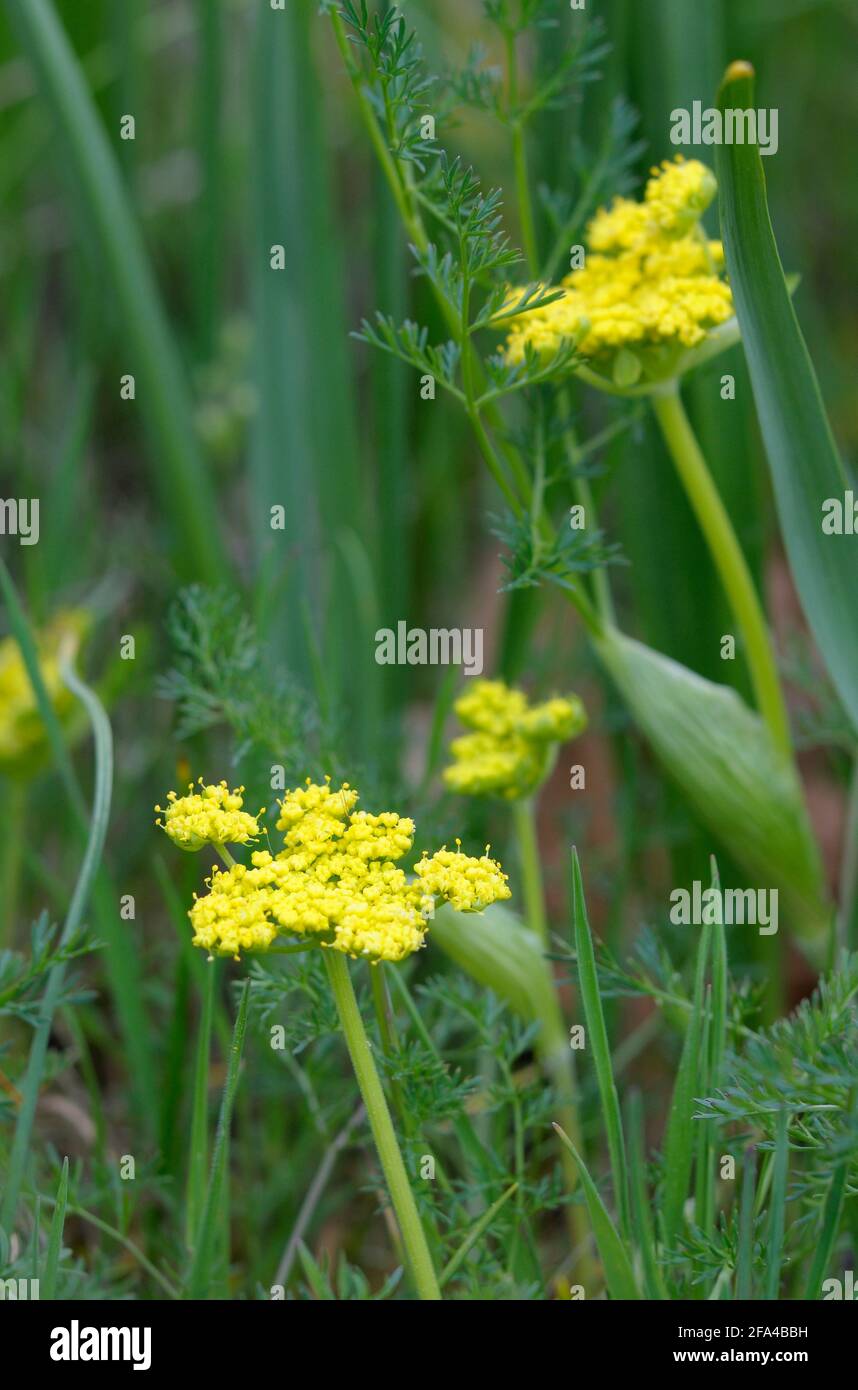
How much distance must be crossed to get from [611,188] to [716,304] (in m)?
0.23

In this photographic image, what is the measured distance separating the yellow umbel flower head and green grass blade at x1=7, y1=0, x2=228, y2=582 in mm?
439

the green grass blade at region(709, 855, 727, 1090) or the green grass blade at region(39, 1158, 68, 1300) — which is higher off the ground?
the green grass blade at region(709, 855, 727, 1090)

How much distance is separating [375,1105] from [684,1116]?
0.18 meters

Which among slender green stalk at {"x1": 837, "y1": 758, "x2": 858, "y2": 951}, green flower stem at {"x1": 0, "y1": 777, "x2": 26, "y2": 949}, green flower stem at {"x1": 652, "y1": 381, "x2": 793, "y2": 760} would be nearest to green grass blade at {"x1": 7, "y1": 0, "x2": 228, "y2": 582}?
green flower stem at {"x1": 0, "y1": 777, "x2": 26, "y2": 949}

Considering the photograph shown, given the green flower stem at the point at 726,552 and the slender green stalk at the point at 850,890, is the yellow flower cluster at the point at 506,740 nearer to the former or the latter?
the green flower stem at the point at 726,552

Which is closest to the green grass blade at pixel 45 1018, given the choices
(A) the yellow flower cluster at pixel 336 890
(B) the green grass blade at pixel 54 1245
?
(B) the green grass blade at pixel 54 1245

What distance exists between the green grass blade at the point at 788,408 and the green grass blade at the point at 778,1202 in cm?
28

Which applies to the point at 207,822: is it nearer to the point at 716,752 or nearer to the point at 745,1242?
the point at 745,1242

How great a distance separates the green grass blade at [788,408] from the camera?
70 centimetres

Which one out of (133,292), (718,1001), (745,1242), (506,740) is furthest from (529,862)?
(133,292)

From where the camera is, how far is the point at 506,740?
0.85 metres

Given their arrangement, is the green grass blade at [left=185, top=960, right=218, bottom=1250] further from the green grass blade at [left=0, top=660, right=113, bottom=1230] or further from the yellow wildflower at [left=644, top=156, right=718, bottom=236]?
the yellow wildflower at [left=644, top=156, right=718, bottom=236]

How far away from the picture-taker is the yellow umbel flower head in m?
0.76
